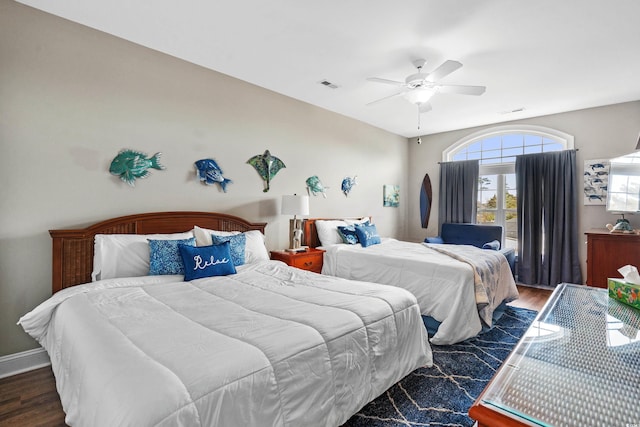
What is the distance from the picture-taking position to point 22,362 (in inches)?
90.8

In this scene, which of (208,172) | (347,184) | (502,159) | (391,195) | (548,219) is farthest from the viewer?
(391,195)

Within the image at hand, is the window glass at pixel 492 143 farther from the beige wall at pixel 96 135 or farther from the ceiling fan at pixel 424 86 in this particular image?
the beige wall at pixel 96 135

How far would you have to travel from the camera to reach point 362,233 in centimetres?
430

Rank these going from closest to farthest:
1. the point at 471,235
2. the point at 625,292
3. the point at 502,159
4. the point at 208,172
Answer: the point at 625,292 < the point at 208,172 < the point at 471,235 < the point at 502,159

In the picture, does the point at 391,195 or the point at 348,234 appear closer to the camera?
the point at 348,234

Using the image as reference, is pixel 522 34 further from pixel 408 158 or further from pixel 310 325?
pixel 408 158

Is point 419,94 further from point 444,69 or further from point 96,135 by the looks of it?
point 96,135

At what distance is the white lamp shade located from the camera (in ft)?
12.4

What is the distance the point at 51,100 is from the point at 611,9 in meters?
4.23

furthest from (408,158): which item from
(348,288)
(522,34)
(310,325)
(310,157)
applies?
(310,325)

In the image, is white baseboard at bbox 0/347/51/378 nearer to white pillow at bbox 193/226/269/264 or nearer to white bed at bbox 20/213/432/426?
white bed at bbox 20/213/432/426

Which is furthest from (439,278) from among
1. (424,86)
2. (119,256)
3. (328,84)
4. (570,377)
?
(119,256)

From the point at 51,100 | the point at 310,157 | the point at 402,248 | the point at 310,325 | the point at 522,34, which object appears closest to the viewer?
the point at 310,325

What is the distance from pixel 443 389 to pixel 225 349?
5.31ft
